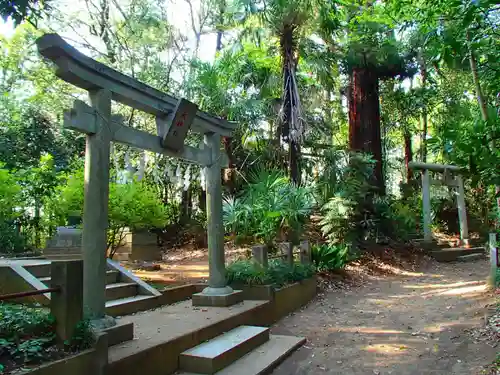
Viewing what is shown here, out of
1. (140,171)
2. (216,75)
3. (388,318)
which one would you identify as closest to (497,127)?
(140,171)

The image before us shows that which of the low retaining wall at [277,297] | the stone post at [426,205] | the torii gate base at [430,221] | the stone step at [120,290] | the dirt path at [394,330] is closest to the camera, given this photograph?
the dirt path at [394,330]

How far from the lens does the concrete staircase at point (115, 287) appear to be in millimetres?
5484

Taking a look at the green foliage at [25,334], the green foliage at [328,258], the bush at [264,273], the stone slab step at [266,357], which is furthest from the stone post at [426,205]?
the green foliage at [25,334]

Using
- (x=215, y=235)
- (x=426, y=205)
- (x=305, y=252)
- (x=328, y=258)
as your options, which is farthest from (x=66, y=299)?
(x=426, y=205)

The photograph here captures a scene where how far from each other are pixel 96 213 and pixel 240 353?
91.4 inches

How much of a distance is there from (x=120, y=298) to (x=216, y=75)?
309 inches

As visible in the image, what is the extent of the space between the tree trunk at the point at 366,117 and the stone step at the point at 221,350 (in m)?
9.52

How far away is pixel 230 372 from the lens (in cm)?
455

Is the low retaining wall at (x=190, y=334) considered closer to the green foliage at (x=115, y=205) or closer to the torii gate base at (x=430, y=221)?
the green foliage at (x=115, y=205)

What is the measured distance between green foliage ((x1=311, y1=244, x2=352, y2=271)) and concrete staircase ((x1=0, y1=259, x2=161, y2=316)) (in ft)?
15.1

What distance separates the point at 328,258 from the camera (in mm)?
10445

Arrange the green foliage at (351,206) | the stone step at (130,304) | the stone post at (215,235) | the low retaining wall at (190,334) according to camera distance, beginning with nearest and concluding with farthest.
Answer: the low retaining wall at (190,334) < the stone step at (130,304) < the stone post at (215,235) < the green foliage at (351,206)

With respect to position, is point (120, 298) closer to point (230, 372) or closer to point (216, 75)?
point (230, 372)

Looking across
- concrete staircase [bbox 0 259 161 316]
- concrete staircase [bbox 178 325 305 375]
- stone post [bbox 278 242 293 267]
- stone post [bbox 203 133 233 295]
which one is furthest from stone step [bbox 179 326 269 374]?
stone post [bbox 278 242 293 267]
